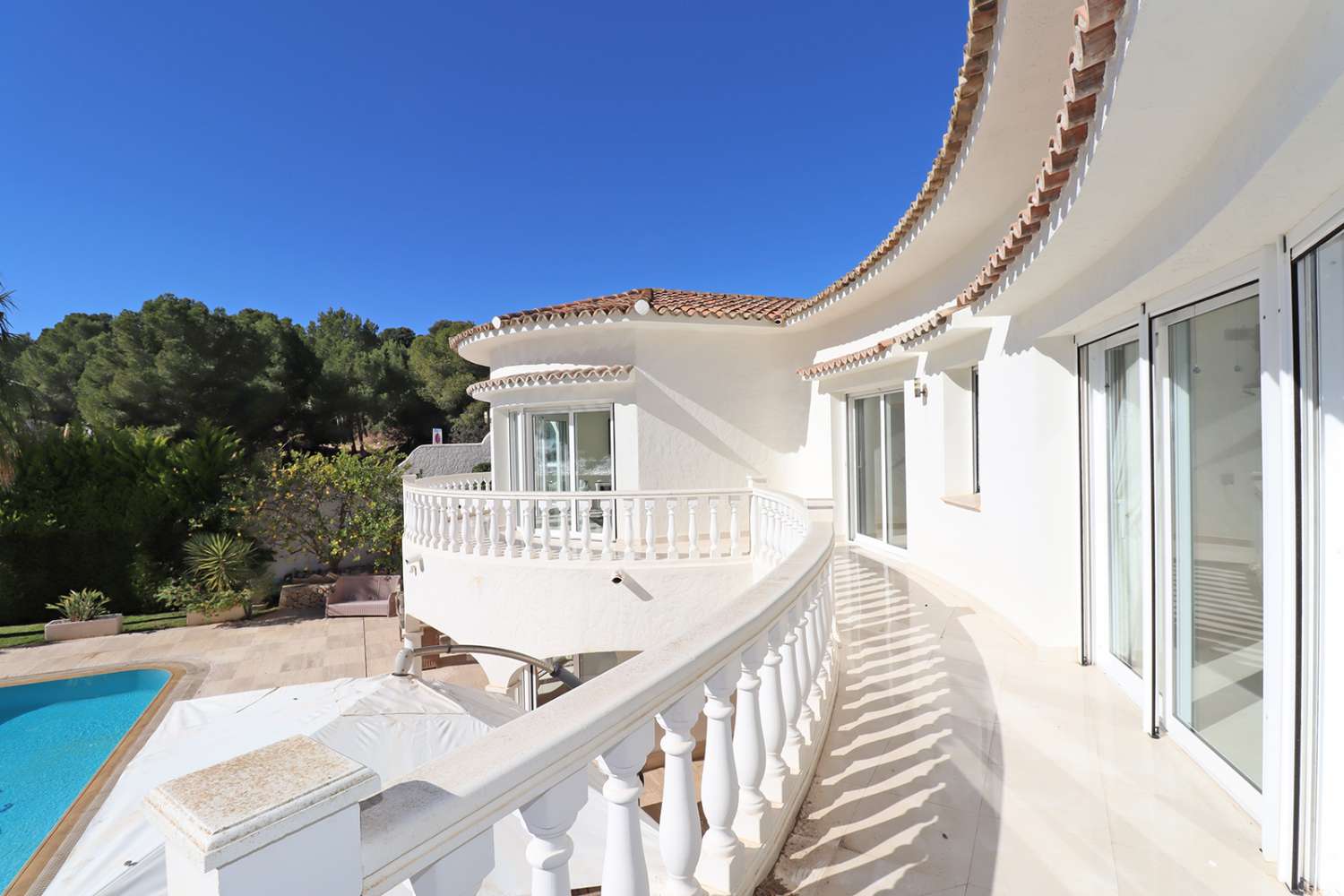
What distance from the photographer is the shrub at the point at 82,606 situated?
61.7ft

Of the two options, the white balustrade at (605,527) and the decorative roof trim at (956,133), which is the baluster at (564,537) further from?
the decorative roof trim at (956,133)

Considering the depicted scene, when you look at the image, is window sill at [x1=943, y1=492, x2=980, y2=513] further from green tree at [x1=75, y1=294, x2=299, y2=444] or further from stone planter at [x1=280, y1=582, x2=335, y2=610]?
green tree at [x1=75, y1=294, x2=299, y2=444]

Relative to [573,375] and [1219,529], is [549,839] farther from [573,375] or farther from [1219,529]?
[573,375]

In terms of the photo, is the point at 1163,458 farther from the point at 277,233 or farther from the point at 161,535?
the point at 277,233

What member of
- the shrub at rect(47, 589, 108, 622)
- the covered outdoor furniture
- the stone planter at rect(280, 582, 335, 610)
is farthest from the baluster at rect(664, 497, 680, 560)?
the shrub at rect(47, 589, 108, 622)

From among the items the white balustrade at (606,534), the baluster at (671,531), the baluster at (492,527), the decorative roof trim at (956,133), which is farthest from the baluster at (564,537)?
the decorative roof trim at (956,133)

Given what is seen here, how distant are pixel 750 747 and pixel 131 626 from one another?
24.1m

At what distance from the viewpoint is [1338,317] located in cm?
262

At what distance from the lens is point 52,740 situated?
1238 cm

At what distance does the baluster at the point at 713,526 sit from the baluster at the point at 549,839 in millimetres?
8100

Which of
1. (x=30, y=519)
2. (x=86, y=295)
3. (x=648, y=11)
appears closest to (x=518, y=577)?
(x=648, y=11)

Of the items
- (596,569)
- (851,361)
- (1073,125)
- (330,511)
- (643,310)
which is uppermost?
(643,310)

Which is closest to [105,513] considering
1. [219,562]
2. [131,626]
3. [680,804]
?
[131,626]

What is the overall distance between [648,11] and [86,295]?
38.1 meters
